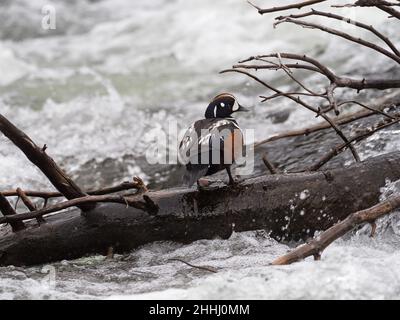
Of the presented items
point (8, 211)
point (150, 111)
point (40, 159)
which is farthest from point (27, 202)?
point (150, 111)

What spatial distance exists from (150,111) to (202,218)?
Answer: 4.12 meters

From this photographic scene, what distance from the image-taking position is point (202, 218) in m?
3.43

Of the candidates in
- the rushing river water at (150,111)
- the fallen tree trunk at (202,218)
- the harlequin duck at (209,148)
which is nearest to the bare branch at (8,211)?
the fallen tree trunk at (202,218)

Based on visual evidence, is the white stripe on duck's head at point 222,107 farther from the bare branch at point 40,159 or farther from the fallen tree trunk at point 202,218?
the bare branch at point 40,159

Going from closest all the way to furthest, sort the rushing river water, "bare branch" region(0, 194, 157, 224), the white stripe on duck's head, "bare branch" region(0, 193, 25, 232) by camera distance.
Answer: the rushing river water, "bare branch" region(0, 194, 157, 224), "bare branch" region(0, 193, 25, 232), the white stripe on duck's head

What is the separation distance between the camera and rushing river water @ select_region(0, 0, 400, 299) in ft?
10.0

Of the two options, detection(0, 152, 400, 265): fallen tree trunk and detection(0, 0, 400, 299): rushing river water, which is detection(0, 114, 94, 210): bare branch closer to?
detection(0, 152, 400, 265): fallen tree trunk

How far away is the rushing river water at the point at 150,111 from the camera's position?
3.05 m

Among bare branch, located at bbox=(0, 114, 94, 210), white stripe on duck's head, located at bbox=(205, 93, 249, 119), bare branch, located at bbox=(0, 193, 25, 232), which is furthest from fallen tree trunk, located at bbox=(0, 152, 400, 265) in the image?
white stripe on duck's head, located at bbox=(205, 93, 249, 119)

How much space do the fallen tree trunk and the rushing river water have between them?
61 millimetres

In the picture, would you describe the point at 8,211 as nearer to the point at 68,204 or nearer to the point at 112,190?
the point at 68,204

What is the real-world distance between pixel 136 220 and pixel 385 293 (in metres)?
1.11
